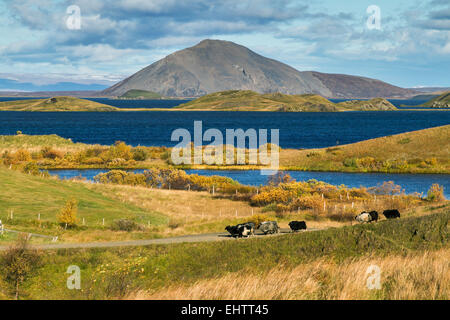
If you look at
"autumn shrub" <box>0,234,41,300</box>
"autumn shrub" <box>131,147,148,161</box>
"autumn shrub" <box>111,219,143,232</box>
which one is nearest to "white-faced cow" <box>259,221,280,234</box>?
"autumn shrub" <box>111,219,143,232</box>

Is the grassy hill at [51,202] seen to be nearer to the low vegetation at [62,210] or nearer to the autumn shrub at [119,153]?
the low vegetation at [62,210]

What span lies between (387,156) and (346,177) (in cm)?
1704

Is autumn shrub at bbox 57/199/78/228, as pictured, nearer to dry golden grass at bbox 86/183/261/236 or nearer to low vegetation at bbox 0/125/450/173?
dry golden grass at bbox 86/183/261/236

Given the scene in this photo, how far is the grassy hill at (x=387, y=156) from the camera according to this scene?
86062mm

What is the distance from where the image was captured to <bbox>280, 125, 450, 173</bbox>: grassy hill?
8606cm

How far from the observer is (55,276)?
2062cm

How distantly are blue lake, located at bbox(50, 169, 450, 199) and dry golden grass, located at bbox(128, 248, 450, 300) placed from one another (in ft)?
183

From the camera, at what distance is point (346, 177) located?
79625mm

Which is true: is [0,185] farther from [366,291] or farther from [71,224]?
[366,291]

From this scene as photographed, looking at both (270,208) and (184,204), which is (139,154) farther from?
(270,208)

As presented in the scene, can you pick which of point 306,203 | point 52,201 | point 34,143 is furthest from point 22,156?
point 306,203

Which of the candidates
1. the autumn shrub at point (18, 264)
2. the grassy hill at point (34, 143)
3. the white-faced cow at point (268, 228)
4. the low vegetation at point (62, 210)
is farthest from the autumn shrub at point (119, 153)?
the autumn shrub at point (18, 264)
